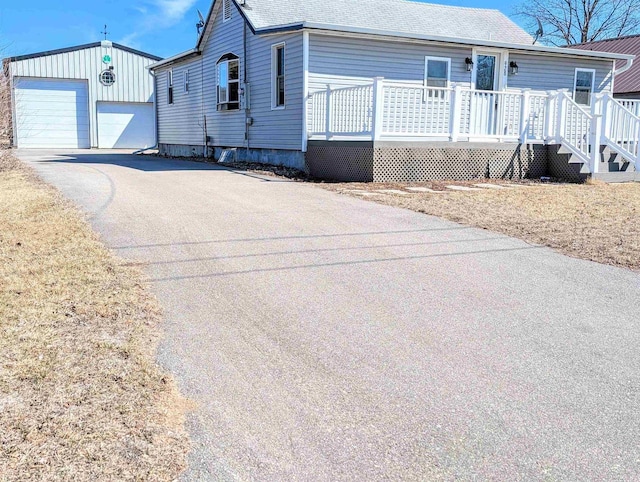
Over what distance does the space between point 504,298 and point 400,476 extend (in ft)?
8.98

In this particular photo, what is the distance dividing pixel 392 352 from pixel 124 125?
28.6m

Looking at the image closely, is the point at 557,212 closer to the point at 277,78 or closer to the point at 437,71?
the point at 437,71

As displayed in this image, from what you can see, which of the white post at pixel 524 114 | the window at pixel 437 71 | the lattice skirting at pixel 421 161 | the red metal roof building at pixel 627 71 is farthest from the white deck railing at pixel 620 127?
the red metal roof building at pixel 627 71

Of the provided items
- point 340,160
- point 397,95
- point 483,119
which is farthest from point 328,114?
point 483,119

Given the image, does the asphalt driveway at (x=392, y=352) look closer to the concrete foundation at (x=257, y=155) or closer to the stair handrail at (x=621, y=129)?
the concrete foundation at (x=257, y=155)

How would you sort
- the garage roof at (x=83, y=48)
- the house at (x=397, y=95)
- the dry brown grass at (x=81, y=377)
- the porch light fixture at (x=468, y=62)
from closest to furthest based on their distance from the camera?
1. the dry brown grass at (x=81, y=377)
2. the house at (x=397, y=95)
3. the porch light fixture at (x=468, y=62)
4. the garage roof at (x=83, y=48)

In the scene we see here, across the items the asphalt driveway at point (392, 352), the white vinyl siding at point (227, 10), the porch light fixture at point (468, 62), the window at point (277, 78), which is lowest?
the asphalt driveway at point (392, 352)

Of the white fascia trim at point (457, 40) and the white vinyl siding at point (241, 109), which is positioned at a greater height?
the white fascia trim at point (457, 40)

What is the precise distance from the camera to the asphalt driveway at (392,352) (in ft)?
8.49

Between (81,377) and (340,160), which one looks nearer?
(81,377)

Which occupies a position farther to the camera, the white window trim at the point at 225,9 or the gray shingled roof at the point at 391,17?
the white window trim at the point at 225,9

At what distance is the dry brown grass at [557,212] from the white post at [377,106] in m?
1.06

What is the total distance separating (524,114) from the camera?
544 inches

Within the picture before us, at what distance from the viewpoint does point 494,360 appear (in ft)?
11.8
